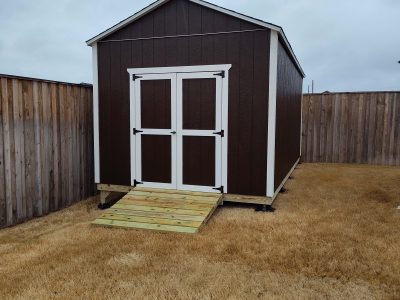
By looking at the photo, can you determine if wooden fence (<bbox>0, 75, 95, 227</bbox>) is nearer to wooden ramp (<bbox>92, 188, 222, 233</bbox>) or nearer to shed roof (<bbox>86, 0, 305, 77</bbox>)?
shed roof (<bbox>86, 0, 305, 77</bbox>)

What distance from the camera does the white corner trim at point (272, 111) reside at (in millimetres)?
5038

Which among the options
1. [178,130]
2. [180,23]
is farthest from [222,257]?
[180,23]

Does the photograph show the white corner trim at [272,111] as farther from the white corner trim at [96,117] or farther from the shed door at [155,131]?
the white corner trim at [96,117]

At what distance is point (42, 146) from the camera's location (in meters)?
5.23

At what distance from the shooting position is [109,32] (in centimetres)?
574

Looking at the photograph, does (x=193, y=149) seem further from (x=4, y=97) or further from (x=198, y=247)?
(x=4, y=97)

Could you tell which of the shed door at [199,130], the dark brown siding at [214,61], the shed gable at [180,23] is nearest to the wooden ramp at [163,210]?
the shed door at [199,130]

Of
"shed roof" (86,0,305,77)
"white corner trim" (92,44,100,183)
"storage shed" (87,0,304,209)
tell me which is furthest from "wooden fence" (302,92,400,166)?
"white corner trim" (92,44,100,183)

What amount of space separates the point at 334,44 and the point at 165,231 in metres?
20.6

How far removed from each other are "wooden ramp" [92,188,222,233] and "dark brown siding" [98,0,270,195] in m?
0.59

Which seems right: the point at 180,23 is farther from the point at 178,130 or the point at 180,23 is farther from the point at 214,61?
the point at 178,130

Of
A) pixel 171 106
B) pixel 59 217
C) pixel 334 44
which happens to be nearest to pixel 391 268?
pixel 171 106

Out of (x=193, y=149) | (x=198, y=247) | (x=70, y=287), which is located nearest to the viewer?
(x=70, y=287)

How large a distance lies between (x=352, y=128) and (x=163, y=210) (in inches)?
293
